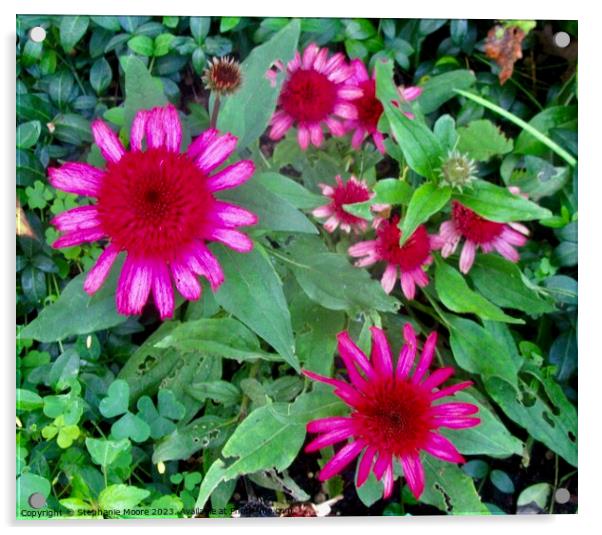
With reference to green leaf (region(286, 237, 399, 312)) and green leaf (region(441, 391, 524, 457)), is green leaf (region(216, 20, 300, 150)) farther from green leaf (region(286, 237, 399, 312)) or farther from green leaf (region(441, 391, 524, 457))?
green leaf (region(441, 391, 524, 457))

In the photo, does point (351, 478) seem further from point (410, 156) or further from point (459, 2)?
point (459, 2)

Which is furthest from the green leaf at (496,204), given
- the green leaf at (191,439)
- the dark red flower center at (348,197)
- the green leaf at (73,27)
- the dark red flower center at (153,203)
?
the green leaf at (73,27)

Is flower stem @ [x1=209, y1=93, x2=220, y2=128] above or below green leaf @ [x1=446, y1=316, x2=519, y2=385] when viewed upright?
above

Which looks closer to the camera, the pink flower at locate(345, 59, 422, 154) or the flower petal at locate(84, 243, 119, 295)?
the flower petal at locate(84, 243, 119, 295)

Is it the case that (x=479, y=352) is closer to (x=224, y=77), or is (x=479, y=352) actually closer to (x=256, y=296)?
(x=256, y=296)

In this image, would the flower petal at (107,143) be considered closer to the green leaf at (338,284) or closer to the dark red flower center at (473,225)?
the green leaf at (338,284)

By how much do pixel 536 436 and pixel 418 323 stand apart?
0.24 meters

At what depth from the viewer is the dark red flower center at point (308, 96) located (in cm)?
96

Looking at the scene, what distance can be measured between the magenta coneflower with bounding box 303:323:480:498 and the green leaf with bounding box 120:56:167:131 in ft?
1.33

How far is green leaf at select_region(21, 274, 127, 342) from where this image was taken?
36.1 inches

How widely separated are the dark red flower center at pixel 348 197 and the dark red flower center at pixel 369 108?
3.5 inches

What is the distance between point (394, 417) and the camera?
88 centimetres

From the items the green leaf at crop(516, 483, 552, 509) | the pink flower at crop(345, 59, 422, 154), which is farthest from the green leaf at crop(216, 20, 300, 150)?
the green leaf at crop(516, 483, 552, 509)
